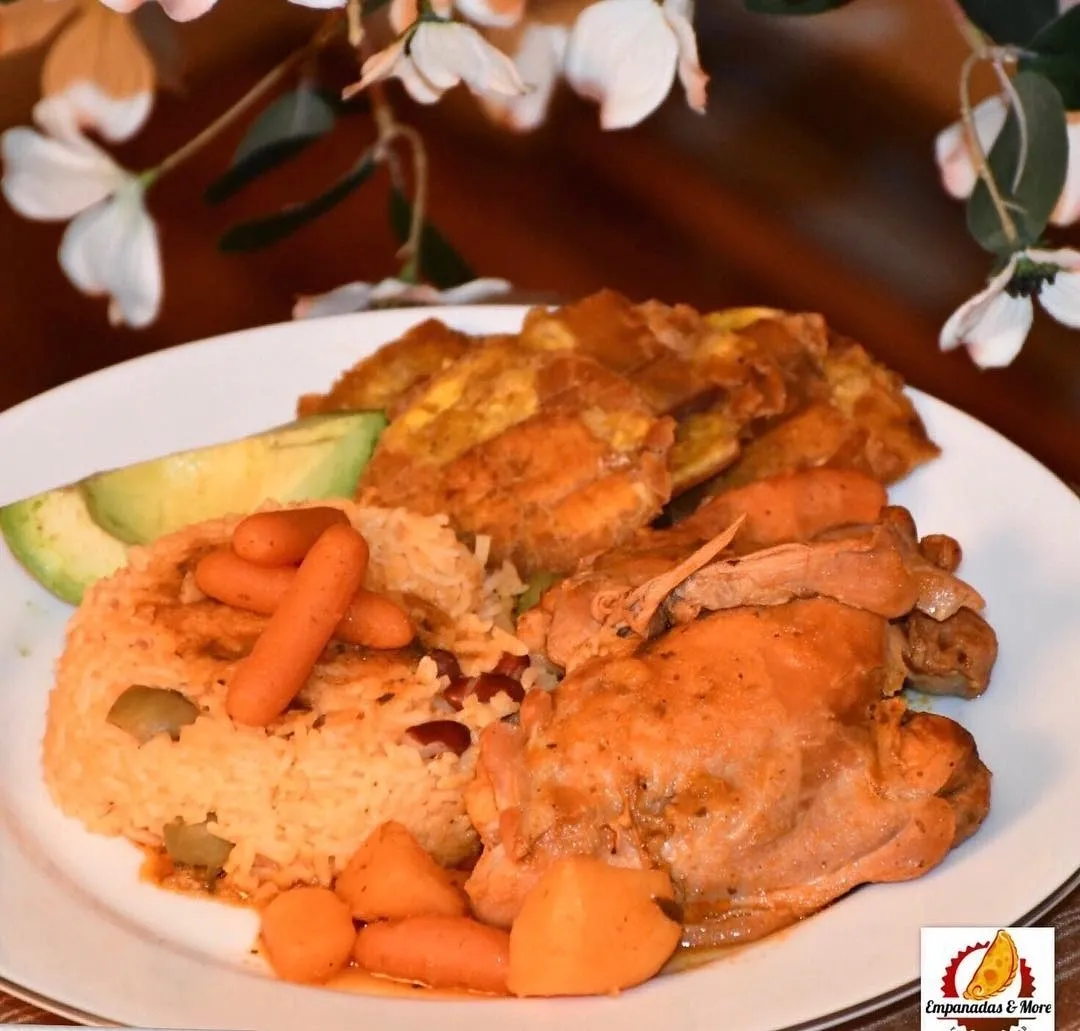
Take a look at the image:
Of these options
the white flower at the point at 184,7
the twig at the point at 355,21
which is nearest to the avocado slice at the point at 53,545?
the white flower at the point at 184,7

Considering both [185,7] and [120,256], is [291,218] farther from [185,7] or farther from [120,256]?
[185,7]

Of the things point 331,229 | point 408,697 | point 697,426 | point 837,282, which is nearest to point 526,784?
point 408,697

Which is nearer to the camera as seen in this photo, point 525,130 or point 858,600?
point 858,600

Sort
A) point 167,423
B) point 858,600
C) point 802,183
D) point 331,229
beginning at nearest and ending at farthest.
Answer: point 858,600
point 167,423
point 802,183
point 331,229

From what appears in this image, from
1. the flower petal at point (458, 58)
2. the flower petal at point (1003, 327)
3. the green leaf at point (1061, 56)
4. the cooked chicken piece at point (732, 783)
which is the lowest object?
the cooked chicken piece at point (732, 783)

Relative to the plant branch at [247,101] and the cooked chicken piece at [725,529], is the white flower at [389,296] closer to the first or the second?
the plant branch at [247,101]

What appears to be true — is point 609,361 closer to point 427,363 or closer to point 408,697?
point 427,363

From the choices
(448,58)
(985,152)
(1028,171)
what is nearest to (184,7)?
(448,58)

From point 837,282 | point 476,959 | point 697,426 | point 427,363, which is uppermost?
point 837,282
